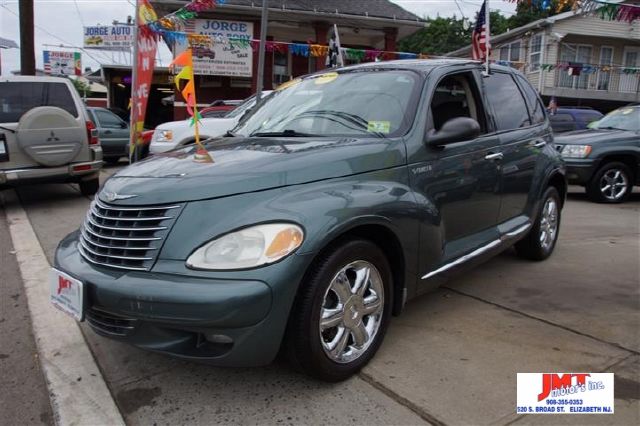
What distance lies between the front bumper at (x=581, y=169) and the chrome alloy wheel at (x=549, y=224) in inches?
164

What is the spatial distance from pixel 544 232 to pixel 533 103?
122 cm

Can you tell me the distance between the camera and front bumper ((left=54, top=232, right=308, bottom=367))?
2279mm

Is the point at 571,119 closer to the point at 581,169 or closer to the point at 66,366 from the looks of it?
the point at 581,169

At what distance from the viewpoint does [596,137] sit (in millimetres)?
8953

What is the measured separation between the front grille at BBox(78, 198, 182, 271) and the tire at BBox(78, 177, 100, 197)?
6.21 metres

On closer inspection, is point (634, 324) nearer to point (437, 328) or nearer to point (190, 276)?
point (437, 328)

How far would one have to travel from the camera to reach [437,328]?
138 inches

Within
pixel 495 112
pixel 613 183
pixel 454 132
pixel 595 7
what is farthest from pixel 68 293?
pixel 595 7

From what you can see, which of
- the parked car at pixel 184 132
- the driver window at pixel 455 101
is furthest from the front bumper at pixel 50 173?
the driver window at pixel 455 101

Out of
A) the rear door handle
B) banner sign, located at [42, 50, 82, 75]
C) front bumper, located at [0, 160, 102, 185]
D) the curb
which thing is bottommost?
the curb

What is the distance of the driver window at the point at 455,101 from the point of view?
A: 360cm

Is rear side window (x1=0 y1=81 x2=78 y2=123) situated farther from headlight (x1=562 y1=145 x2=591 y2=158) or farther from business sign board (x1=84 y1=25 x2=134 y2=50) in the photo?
business sign board (x1=84 y1=25 x2=134 y2=50)

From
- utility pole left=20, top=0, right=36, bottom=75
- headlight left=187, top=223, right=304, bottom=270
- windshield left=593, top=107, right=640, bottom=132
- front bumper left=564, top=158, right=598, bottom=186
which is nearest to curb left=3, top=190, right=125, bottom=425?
headlight left=187, top=223, right=304, bottom=270

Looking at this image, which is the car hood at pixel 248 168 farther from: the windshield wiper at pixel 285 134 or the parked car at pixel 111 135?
the parked car at pixel 111 135
